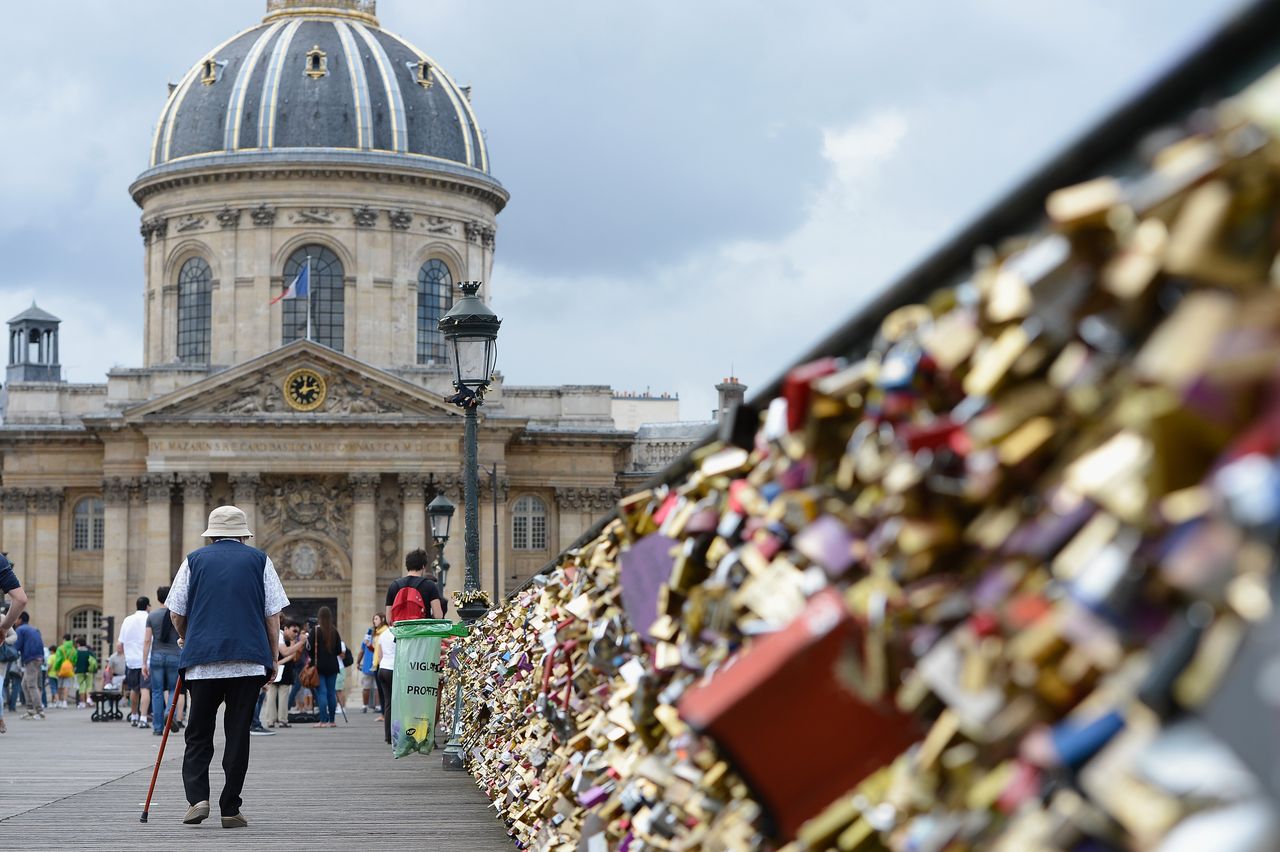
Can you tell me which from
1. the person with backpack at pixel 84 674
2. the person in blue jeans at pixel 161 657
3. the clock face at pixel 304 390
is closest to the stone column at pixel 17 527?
the person with backpack at pixel 84 674

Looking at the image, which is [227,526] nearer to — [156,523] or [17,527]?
[156,523]

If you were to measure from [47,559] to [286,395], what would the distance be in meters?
9.25

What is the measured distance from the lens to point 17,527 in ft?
211

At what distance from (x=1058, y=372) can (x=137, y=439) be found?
63184 millimetres

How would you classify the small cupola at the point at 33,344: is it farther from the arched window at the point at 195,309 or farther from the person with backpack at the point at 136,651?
the person with backpack at the point at 136,651

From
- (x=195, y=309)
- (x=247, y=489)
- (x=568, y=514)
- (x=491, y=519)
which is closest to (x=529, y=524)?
(x=568, y=514)

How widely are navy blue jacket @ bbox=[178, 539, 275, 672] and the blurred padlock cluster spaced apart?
320 inches

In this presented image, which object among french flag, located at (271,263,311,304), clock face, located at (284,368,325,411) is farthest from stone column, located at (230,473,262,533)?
french flag, located at (271,263,311,304)

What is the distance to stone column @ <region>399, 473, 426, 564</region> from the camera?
62.3 metres

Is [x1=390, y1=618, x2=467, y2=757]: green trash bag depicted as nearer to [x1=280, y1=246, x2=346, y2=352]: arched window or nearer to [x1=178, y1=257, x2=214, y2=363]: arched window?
[x1=280, y1=246, x2=346, y2=352]: arched window

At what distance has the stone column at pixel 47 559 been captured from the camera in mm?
64125

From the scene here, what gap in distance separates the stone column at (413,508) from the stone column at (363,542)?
2.83 ft

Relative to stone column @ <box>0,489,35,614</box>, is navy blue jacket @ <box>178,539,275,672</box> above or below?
below

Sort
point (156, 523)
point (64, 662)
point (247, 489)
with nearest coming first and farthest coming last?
point (64, 662) < point (156, 523) < point (247, 489)
